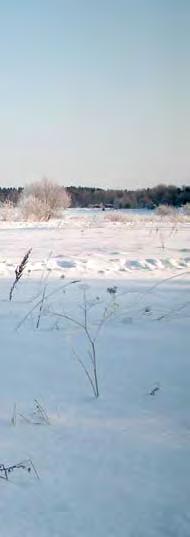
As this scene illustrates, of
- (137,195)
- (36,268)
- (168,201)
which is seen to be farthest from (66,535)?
(137,195)

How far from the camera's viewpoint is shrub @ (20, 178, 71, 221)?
86.4 feet

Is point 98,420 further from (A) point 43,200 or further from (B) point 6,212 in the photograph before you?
(A) point 43,200

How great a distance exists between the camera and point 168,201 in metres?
49.4

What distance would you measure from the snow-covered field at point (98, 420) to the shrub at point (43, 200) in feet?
72.5

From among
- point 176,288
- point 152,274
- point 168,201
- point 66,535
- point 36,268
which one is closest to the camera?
point 66,535

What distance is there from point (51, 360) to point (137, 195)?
51628 millimetres

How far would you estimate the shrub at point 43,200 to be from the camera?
86.4 feet

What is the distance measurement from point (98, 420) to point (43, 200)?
94.3ft

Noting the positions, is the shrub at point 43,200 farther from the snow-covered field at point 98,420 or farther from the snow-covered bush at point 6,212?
the snow-covered field at point 98,420

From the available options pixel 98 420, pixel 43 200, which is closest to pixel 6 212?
pixel 43 200

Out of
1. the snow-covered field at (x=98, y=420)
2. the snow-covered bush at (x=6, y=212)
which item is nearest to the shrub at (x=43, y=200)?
the snow-covered bush at (x=6, y=212)

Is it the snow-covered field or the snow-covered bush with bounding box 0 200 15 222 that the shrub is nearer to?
the snow-covered bush with bounding box 0 200 15 222

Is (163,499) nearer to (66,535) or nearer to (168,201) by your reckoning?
(66,535)

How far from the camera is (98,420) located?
2016 millimetres
